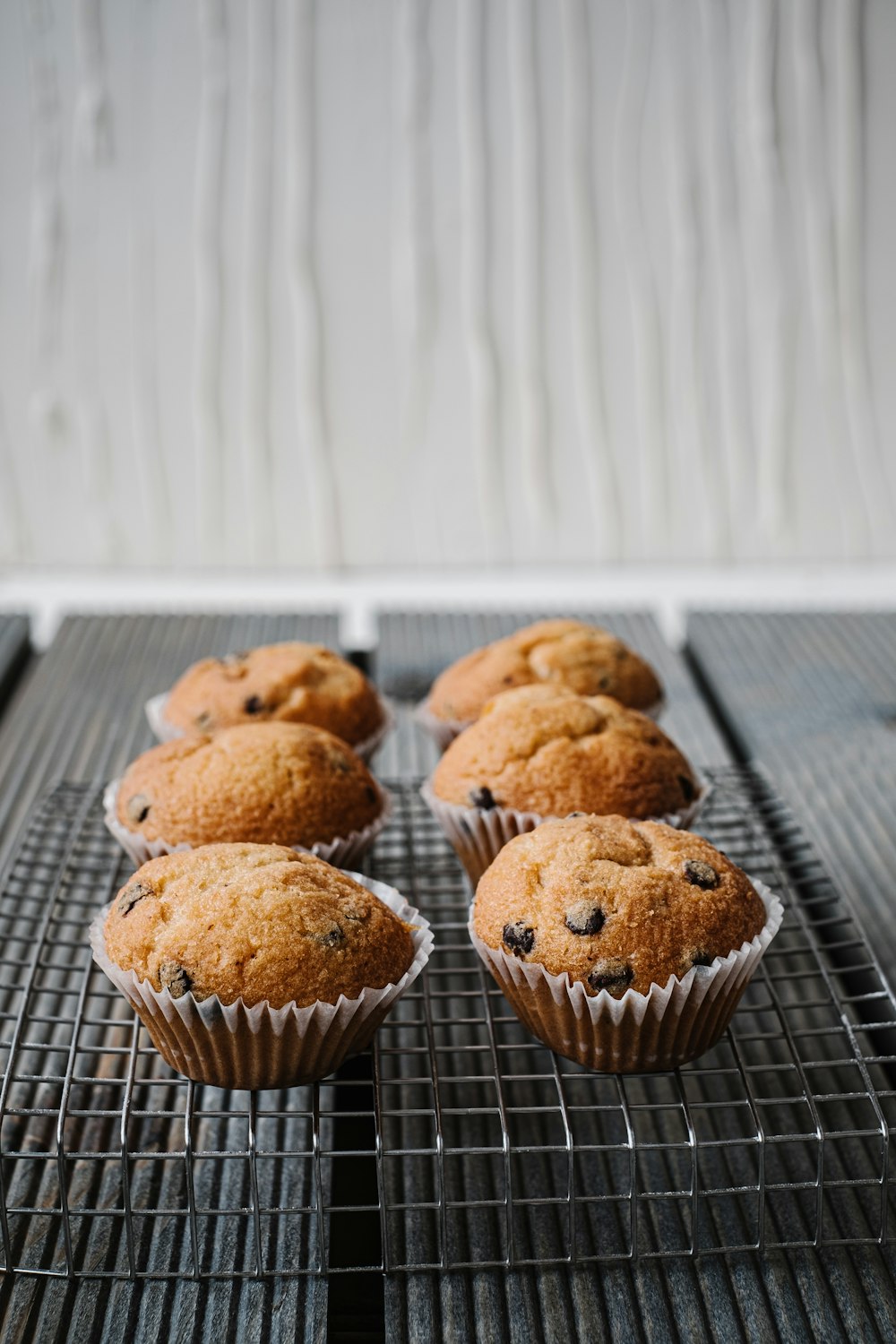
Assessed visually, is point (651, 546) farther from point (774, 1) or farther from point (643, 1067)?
point (643, 1067)

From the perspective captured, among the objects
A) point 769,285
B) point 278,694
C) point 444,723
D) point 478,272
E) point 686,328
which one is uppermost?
point 278,694

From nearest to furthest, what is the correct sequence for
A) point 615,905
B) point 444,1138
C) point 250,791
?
point 444,1138
point 615,905
point 250,791

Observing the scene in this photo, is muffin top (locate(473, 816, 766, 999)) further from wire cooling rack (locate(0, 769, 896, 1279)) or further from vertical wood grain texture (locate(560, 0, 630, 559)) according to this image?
vertical wood grain texture (locate(560, 0, 630, 559))

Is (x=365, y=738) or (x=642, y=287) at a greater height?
(x=365, y=738)

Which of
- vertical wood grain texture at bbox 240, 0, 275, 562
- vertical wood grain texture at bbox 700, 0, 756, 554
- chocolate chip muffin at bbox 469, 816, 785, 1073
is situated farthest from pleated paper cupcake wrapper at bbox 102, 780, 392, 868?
vertical wood grain texture at bbox 700, 0, 756, 554

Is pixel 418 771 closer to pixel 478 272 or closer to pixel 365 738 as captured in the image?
pixel 365 738

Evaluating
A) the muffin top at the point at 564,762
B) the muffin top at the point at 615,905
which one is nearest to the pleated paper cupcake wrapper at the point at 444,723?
the muffin top at the point at 564,762

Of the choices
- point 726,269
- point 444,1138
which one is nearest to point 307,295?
point 726,269
